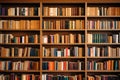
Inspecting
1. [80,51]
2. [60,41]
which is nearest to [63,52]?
[60,41]

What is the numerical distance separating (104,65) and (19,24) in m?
2.13

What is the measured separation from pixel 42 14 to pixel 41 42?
64cm

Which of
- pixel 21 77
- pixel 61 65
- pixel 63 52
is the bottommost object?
pixel 21 77

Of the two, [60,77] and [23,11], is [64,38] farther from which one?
[23,11]

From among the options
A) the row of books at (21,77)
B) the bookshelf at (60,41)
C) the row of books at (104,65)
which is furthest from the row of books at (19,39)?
the row of books at (104,65)

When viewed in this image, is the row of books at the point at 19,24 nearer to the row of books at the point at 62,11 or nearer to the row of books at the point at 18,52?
the row of books at the point at 62,11

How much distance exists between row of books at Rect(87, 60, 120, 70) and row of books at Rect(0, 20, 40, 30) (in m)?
1.47

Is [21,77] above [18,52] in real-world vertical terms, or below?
below

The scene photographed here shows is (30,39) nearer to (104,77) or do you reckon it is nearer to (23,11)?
(23,11)

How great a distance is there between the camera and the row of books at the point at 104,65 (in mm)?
5004

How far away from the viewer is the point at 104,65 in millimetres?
5027

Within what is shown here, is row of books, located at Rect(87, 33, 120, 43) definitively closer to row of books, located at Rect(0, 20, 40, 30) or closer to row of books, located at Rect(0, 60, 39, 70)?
row of books, located at Rect(0, 20, 40, 30)

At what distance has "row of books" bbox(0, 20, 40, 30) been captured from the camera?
5043 mm

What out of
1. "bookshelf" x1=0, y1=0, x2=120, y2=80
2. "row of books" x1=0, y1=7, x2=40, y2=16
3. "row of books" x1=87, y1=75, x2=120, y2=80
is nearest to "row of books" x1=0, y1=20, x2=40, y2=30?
"bookshelf" x1=0, y1=0, x2=120, y2=80
